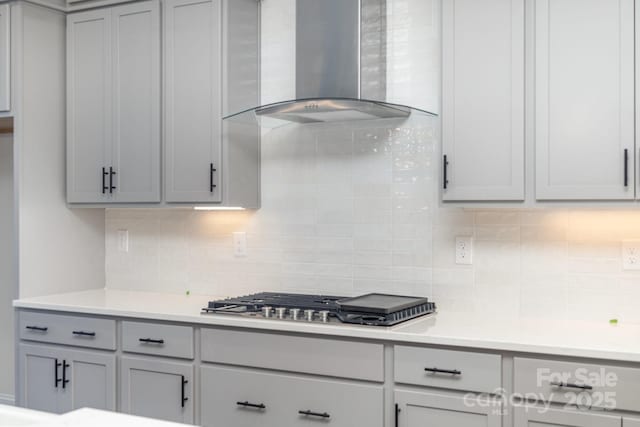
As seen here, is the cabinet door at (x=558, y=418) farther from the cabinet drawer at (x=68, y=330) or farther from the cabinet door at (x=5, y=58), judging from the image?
the cabinet door at (x=5, y=58)

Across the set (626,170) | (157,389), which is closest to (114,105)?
(157,389)

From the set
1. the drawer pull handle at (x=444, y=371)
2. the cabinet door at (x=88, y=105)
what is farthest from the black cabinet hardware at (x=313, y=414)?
the cabinet door at (x=88, y=105)

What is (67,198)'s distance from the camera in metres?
3.92

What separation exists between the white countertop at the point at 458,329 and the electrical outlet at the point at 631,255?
0.81 feet

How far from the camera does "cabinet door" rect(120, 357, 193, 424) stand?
10.5ft

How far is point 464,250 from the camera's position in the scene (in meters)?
3.24

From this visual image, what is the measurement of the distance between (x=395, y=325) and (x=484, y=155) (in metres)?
0.78

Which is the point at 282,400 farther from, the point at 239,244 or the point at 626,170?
the point at 626,170

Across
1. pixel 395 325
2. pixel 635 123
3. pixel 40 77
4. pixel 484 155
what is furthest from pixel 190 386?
pixel 635 123

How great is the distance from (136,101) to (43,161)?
63 centimetres

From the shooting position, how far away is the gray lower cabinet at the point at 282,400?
2783 millimetres

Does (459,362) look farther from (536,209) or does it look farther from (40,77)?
(40,77)

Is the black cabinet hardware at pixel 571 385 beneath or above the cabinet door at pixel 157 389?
above

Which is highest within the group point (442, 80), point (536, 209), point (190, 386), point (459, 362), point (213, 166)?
point (442, 80)
